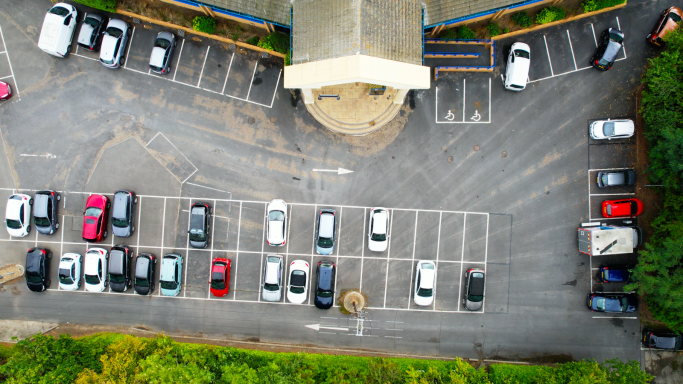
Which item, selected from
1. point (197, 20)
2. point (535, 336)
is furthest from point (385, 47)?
point (535, 336)

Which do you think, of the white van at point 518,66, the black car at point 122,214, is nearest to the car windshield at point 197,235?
the black car at point 122,214

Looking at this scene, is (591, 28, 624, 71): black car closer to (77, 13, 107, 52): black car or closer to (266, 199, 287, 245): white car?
(266, 199, 287, 245): white car

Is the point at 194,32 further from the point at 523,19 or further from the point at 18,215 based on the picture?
the point at 523,19

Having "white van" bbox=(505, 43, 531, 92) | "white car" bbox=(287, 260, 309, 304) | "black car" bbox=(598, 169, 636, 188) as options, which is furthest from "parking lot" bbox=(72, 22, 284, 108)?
"black car" bbox=(598, 169, 636, 188)

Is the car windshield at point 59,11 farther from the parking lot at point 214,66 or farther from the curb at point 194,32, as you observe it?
the curb at point 194,32

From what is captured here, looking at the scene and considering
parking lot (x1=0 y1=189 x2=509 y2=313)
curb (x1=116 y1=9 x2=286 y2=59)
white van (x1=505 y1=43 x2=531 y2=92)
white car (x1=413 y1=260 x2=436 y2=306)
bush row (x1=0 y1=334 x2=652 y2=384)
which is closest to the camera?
bush row (x1=0 y1=334 x2=652 y2=384)

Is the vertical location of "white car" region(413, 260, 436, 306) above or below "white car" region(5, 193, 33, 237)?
below

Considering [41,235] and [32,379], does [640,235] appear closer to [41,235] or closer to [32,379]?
[32,379]
